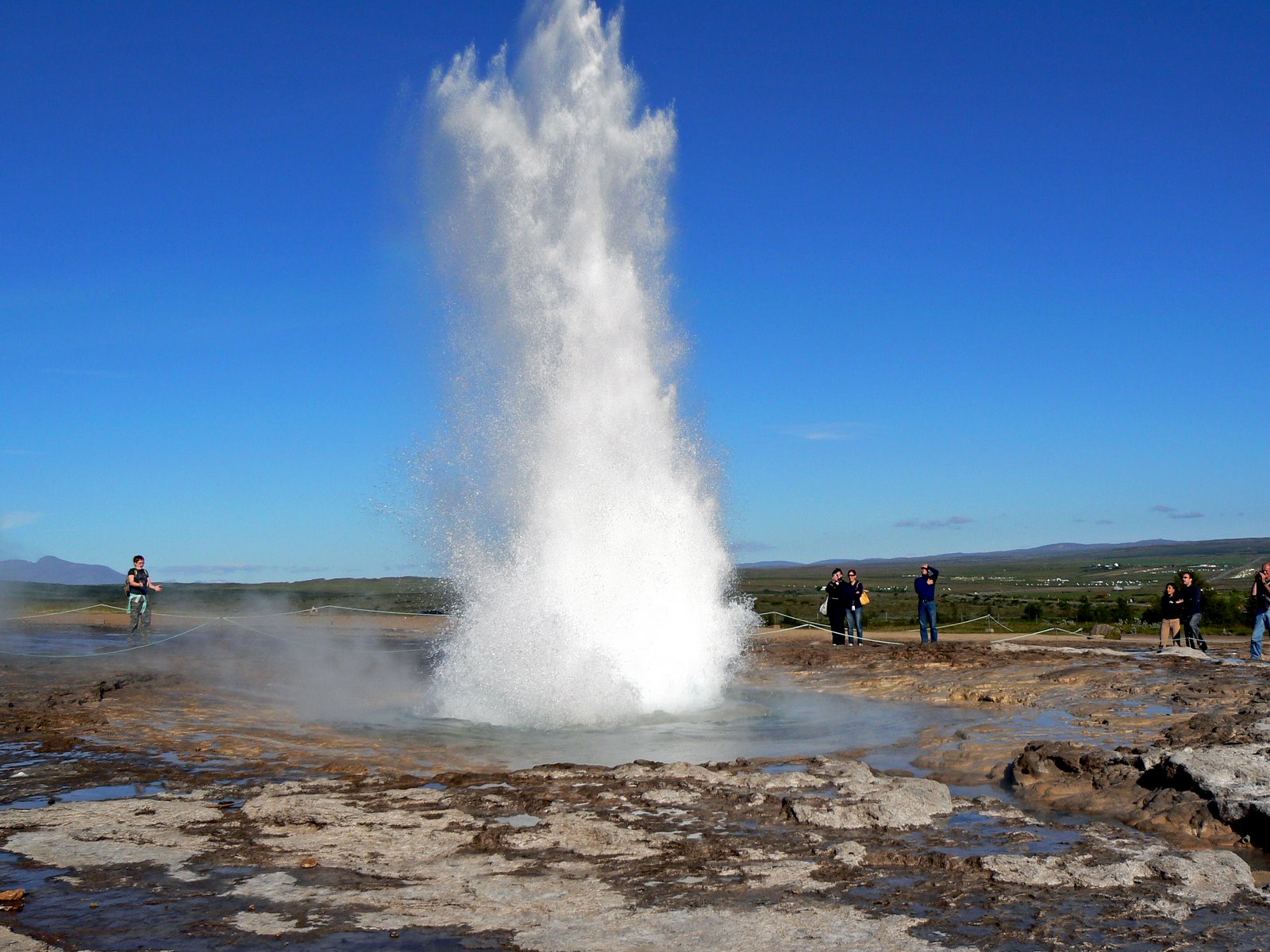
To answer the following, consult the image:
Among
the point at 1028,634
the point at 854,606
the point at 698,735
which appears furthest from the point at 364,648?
the point at 1028,634

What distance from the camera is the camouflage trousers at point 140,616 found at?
19.7 meters

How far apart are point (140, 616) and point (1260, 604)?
61.3 ft

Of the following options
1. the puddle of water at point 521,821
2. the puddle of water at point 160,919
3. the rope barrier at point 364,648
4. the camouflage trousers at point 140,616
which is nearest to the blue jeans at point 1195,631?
the rope barrier at point 364,648

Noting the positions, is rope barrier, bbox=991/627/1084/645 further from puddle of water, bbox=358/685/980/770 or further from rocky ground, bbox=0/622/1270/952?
rocky ground, bbox=0/622/1270/952

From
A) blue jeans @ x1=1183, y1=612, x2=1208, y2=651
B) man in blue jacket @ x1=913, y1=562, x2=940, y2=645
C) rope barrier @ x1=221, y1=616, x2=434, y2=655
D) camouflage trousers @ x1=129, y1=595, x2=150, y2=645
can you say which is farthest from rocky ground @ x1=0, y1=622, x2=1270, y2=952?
rope barrier @ x1=221, y1=616, x2=434, y2=655

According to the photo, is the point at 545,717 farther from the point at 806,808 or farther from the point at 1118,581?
the point at 1118,581

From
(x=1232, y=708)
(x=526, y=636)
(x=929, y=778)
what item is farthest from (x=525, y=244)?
(x=1232, y=708)

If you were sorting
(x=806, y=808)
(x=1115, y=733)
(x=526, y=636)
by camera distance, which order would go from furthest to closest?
(x=526, y=636), (x=1115, y=733), (x=806, y=808)

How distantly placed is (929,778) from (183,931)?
549 centimetres

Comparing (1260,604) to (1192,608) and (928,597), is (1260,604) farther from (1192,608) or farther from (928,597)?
(928,597)

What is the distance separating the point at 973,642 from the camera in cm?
2042

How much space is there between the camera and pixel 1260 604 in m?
16.5

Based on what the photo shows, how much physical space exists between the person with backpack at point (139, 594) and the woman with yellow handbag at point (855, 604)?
12130mm

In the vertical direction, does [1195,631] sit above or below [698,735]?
above
